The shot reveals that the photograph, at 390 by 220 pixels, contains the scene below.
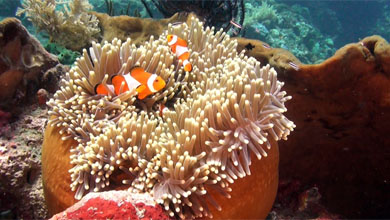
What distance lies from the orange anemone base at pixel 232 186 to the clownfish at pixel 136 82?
1.87ft

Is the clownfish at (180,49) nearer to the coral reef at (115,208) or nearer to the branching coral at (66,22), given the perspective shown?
the coral reef at (115,208)

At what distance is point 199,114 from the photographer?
2.20 m

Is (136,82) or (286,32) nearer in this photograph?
(136,82)

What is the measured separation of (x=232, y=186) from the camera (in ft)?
6.98

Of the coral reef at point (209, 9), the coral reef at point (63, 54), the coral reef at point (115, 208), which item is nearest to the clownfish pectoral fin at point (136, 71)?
the coral reef at point (115, 208)

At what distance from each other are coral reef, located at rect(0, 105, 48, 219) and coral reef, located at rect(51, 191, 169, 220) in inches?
50.9

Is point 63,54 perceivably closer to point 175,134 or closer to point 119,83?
point 119,83

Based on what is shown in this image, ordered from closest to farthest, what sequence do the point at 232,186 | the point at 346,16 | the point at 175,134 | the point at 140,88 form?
the point at 232,186
the point at 175,134
the point at 140,88
the point at 346,16

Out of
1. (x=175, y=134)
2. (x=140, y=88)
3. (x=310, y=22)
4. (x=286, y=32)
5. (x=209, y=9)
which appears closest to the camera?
(x=175, y=134)

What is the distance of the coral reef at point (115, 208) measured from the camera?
1676 millimetres

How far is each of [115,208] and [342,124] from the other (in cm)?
246

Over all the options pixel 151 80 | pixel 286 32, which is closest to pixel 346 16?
pixel 286 32

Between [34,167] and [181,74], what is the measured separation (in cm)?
173

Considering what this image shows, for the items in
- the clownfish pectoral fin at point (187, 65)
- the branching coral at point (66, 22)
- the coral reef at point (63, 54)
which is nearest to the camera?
the clownfish pectoral fin at point (187, 65)
